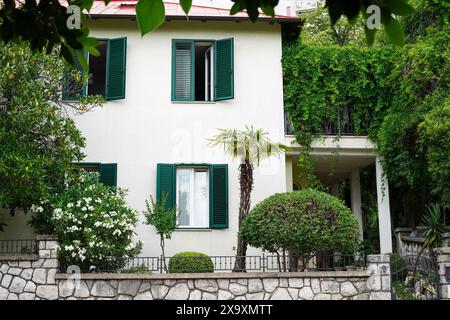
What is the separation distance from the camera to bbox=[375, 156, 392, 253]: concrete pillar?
48.9ft

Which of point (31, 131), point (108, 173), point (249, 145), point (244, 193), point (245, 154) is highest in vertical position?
point (31, 131)

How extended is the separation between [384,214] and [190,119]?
18.0 ft

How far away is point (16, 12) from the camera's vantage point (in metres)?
2.80

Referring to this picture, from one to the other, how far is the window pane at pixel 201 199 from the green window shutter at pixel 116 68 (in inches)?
108

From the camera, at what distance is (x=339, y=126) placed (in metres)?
15.0

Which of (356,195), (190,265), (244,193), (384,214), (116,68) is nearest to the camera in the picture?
(190,265)

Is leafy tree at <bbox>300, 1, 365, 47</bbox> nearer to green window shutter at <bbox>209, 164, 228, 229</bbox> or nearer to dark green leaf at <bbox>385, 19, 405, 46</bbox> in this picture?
green window shutter at <bbox>209, 164, 228, 229</bbox>

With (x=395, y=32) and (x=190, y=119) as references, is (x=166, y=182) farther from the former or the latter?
(x=395, y=32)

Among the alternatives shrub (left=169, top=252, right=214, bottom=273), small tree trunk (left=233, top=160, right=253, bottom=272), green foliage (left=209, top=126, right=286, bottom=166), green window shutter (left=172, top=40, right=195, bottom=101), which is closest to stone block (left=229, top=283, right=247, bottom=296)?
shrub (left=169, top=252, right=214, bottom=273)

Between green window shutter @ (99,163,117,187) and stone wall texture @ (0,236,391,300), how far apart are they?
3.91 m

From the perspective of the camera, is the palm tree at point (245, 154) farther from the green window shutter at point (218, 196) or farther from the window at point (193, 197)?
the window at point (193, 197)

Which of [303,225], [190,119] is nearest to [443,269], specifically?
[303,225]

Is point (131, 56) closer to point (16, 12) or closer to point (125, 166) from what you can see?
point (125, 166)

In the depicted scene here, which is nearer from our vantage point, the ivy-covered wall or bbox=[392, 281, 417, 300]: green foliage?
bbox=[392, 281, 417, 300]: green foliage
